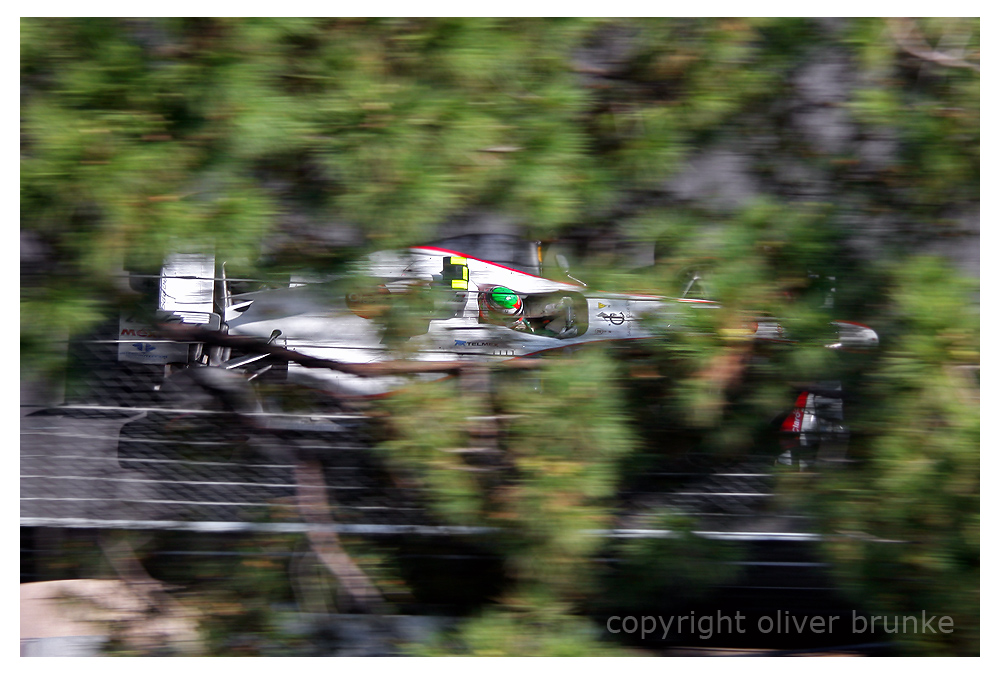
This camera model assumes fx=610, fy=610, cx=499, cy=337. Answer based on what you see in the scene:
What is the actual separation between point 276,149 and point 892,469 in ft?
3.74

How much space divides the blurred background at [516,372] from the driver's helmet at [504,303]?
0.34 feet

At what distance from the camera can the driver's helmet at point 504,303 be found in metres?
1.10

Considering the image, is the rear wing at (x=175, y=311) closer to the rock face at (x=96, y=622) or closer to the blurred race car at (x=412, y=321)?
the blurred race car at (x=412, y=321)

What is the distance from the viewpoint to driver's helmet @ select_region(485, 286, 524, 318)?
1.10 m

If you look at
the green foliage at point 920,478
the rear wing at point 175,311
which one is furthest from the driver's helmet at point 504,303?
the green foliage at point 920,478

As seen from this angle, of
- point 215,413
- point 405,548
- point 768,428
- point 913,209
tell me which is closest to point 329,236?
point 215,413

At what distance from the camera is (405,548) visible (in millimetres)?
1261

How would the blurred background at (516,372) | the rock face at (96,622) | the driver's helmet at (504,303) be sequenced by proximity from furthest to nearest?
the rock face at (96,622)
the driver's helmet at (504,303)
the blurred background at (516,372)

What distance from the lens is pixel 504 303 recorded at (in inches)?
43.3

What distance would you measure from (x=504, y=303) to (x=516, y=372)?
126 millimetres

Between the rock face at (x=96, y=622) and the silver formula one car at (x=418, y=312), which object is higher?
the silver formula one car at (x=418, y=312)

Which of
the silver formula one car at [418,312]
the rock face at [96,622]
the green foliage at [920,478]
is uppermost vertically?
the silver formula one car at [418,312]

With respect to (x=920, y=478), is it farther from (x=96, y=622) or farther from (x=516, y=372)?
(x=96, y=622)

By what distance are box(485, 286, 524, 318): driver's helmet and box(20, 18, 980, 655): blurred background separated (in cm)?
10
